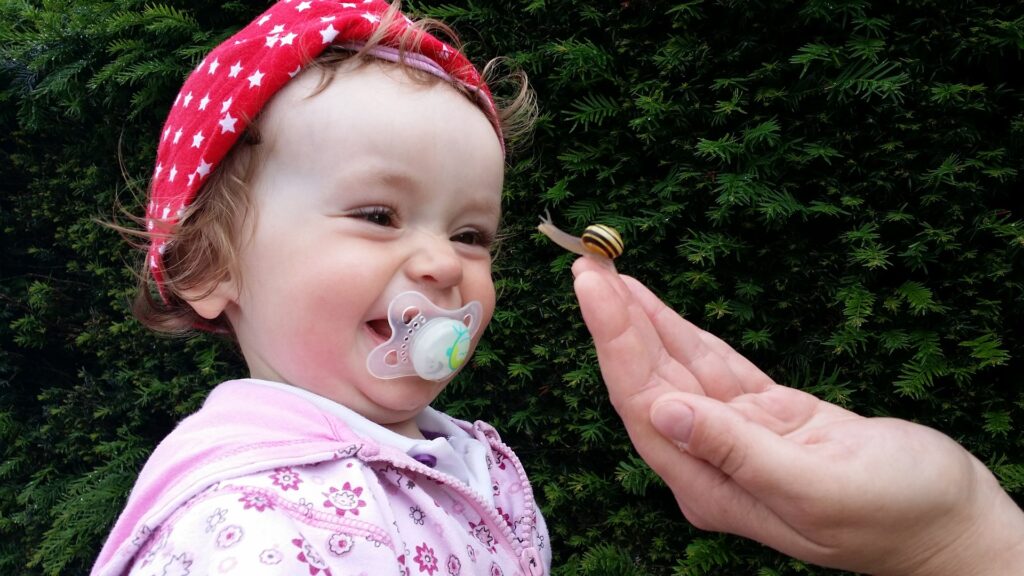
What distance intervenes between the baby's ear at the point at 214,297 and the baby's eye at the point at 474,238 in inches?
19.4

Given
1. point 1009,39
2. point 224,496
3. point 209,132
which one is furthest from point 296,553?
point 1009,39

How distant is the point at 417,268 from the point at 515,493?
2.27ft

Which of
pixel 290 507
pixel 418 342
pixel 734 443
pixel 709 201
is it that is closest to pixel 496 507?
pixel 418 342

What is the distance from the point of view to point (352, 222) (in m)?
1.38

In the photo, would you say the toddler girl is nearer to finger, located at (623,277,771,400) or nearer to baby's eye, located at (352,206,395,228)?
baby's eye, located at (352,206,395,228)

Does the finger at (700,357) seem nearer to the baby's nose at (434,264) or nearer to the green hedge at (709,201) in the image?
the baby's nose at (434,264)

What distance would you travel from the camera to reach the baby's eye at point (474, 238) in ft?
5.23

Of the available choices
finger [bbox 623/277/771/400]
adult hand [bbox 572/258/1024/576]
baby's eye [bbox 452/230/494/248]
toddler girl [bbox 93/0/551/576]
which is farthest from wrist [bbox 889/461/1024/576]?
baby's eye [bbox 452/230/494/248]

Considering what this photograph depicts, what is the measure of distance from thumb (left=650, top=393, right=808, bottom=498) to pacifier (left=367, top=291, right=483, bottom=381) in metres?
0.48

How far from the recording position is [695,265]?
2127 millimetres

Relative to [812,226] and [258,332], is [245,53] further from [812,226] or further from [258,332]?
[812,226]

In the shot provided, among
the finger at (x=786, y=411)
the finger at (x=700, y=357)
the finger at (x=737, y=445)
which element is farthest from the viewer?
the finger at (x=700, y=357)

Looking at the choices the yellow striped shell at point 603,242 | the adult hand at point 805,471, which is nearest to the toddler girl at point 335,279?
the yellow striped shell at point 603,242

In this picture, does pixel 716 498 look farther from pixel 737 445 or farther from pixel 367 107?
pixel 367 107
